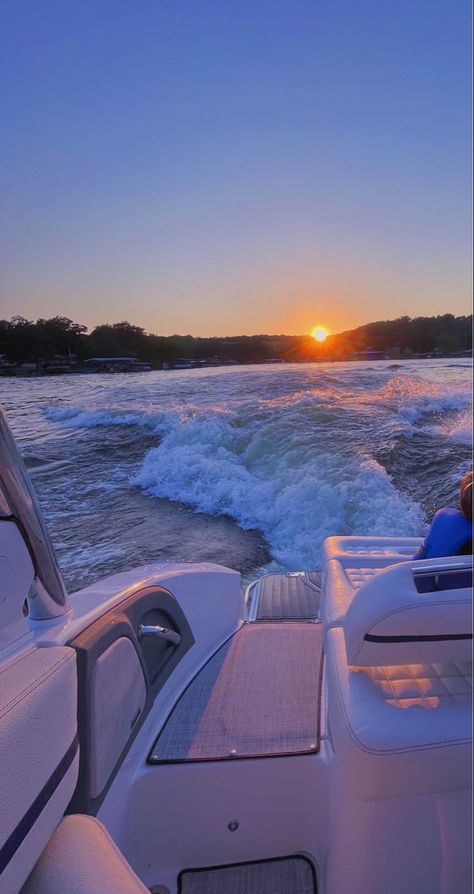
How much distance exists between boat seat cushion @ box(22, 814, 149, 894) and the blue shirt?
102cm

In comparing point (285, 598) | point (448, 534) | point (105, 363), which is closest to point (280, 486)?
point (285, 598)

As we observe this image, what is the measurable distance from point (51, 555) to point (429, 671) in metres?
0.99

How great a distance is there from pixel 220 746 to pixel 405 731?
1.96 ft

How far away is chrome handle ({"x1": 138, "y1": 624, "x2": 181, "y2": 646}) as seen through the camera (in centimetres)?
151

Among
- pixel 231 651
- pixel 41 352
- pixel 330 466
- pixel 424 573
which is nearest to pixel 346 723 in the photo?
pixel 424 573

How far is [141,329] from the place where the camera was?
81.9 inches

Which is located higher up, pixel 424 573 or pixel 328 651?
pixel 424 573

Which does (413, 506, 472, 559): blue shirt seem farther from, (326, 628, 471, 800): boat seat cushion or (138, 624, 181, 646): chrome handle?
(138, 624, 181, 646): chrome handle

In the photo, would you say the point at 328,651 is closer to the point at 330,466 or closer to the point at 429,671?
the point at 429,671

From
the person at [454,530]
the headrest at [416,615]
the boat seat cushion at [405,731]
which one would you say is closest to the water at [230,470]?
the headrest at [416,615]

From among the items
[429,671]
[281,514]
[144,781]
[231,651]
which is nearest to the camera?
[429,671]

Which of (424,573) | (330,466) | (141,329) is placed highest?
(141,329)

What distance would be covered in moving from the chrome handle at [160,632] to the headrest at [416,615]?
2.29 feet

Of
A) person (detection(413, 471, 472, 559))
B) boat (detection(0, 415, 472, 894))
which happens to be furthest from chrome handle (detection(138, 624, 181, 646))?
person (detection(413, 471, 472, 559))
